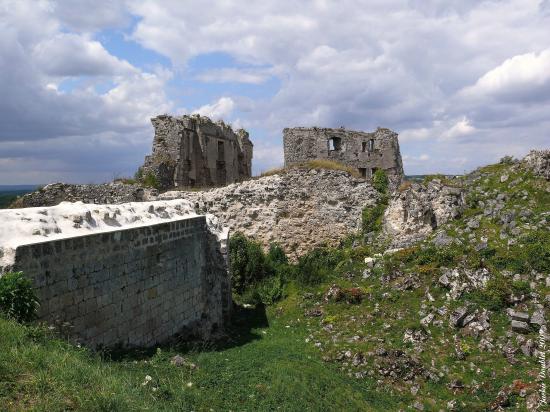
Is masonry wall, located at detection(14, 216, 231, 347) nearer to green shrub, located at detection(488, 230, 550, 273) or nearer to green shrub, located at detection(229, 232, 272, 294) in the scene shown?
green shrub, located at detection(229, 232, 272, 294)

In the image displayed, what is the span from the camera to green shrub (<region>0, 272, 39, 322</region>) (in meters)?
5.78

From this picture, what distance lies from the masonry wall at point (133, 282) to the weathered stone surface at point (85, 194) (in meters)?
7.24

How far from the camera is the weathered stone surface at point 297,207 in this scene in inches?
728

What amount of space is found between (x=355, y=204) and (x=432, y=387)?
10.1 m

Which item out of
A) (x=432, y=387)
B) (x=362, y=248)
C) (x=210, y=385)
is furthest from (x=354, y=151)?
(x=210, y=385)

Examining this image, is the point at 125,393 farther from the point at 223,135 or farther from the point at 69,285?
the point at 223,135

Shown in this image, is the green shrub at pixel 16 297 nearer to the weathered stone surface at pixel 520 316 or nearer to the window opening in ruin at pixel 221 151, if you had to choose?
the weathered stone surface at pixel 520 316

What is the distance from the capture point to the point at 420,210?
15.5 m

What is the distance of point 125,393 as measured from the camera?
17.3ft

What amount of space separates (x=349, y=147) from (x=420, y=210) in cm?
1362

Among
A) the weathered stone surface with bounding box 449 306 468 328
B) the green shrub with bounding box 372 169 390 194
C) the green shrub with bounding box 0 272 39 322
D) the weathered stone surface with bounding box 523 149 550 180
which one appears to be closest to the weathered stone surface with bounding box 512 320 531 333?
the weathered stone surface with bounding box 449 306 468 328

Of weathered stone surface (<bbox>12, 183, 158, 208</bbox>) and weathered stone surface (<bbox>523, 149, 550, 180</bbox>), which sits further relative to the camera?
weathered stone surface (<bbox>12, 183, 158, 208</bbox>)

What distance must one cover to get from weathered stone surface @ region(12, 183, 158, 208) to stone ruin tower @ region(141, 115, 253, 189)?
2.52 meters

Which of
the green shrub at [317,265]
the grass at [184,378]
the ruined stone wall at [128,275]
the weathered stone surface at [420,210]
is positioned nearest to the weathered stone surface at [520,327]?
the grass at [184,378]
